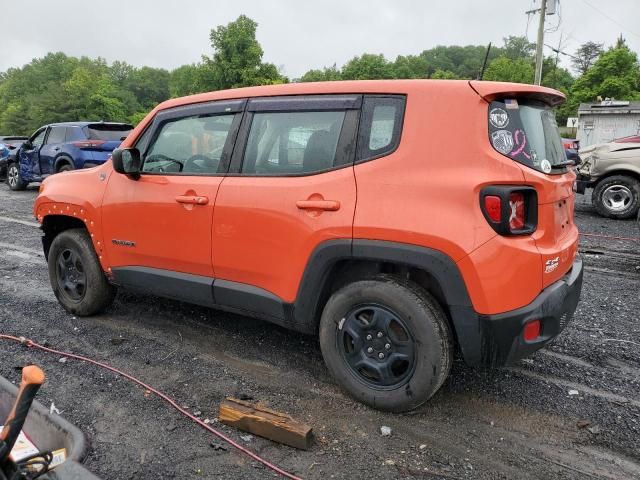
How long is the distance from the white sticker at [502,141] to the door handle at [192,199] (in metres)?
1.81

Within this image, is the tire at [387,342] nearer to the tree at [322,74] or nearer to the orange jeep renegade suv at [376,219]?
the orange jeep renegade suv at [376,219]

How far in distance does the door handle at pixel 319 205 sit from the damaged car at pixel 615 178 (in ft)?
25.7

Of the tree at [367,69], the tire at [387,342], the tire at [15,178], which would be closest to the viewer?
the tire at [387,342]

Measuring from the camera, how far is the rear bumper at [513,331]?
2457 millimetres

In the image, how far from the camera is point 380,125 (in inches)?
110

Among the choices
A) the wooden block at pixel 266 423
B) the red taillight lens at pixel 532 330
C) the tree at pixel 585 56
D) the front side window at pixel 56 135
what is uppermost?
the tree at pixel 585 56

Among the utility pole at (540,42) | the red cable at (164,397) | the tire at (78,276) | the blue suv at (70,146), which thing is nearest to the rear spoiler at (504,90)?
the red cable at (164,397)

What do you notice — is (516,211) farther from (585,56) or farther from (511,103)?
(585,56)

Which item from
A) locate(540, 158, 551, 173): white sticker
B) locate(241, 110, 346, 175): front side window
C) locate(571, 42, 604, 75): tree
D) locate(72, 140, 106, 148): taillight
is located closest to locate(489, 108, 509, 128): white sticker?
locate(540, 158, 551, 173): white sticker

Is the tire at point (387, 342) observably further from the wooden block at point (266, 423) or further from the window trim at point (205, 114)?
the window trim at point (205, 114)

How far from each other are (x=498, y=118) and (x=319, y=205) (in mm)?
1050

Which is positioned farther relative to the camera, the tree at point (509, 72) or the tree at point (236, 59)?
the tree at point (509, 72)

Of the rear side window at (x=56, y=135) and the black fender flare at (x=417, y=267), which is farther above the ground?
the rear side window at (x=56, y=135)

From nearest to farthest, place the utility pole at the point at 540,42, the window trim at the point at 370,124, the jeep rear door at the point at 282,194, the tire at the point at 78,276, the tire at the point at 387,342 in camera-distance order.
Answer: the tire at the point at 387,342, the window trim at the point at 370,124, the jeep rear door at the point at 282,194, the tire at the point at 78,276, the utility pole at the point at 540,42
